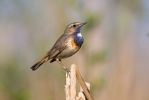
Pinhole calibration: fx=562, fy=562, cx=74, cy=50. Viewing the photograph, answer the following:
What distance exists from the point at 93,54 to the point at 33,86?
28.4 inches

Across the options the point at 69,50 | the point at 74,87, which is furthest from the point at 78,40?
the point at 74,87

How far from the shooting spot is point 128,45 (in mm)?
6035

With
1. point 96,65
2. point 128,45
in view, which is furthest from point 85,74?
point 128,45

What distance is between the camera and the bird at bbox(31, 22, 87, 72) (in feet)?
17.5

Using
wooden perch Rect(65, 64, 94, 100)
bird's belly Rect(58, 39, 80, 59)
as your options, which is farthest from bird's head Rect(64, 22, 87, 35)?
wooden perch Rect(65, 64, 94, 100)

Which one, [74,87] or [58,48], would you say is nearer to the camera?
[74,87]

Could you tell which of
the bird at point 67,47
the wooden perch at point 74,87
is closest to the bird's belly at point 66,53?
the bird at point 67,47

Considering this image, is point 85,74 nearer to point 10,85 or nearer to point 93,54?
point 93,54

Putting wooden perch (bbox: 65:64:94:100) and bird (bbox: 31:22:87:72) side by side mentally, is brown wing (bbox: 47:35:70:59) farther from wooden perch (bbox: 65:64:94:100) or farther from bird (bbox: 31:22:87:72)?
wooden perch (bbox: 65:64:94:100)

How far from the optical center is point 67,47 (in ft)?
17.8

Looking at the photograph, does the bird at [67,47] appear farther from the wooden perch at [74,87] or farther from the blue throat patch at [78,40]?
the wooden perch at [74,87]

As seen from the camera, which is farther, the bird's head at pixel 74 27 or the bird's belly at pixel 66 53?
the bird's head at pixel 74 27

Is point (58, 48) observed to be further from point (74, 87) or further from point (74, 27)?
point (74, 87)

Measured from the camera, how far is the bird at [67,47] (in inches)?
210
